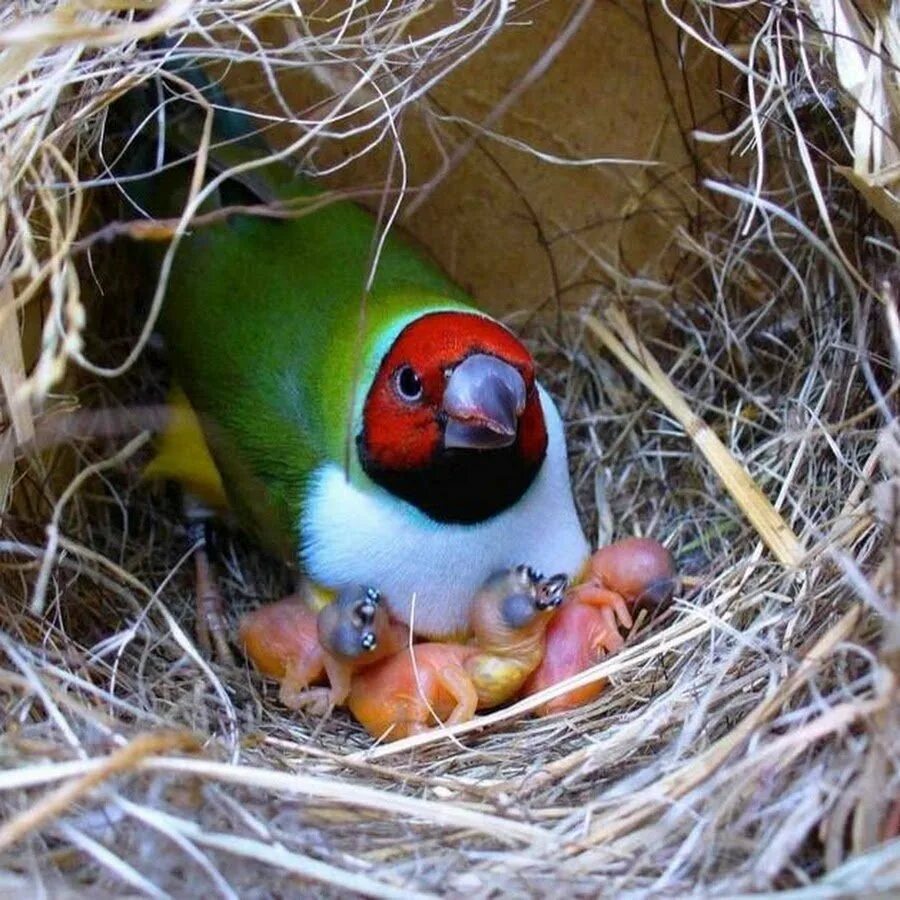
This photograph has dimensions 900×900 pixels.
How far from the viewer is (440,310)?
2547mm

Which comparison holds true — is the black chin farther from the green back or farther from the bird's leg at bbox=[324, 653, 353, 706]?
the bird's leg at bbox=[324, 653, 353, 706]

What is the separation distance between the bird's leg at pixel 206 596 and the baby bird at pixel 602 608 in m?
0.63

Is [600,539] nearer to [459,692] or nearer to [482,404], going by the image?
[459,692]

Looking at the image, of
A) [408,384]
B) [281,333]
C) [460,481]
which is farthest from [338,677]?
[281,333]

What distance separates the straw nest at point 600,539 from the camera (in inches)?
68.6

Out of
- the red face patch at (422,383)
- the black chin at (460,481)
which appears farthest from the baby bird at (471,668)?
the red face patch at (422,383)

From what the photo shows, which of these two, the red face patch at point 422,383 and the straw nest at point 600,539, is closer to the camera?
the straw nest at point 600,539

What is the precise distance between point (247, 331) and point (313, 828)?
1091mm

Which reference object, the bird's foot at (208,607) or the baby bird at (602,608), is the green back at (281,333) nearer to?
the bird's foot at (208,607)

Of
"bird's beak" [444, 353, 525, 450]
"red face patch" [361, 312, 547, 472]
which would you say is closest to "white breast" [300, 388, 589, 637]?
"red face patch" [361, 312, 547, 472]

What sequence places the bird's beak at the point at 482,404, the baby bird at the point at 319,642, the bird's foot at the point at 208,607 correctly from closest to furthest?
the bird's beak at the point at 482,404 < the baby bird at the point at 319,642 < the bird's foot at the point at 208,607

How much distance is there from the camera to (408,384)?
2.36m

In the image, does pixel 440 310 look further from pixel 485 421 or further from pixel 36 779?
pixel 36 779

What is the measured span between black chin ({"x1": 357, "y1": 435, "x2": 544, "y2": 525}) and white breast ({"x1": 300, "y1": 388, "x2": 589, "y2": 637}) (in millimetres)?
23
